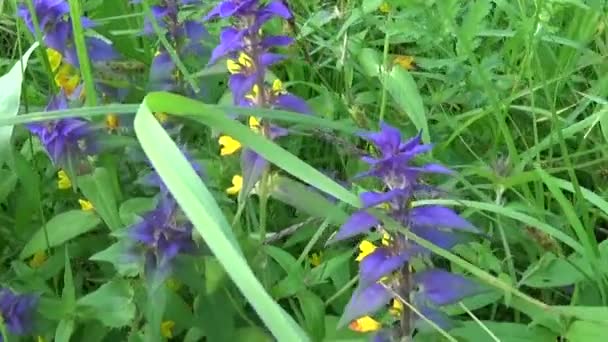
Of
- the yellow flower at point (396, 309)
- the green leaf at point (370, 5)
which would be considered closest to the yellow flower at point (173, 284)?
the yellow flower at point (396, 309)

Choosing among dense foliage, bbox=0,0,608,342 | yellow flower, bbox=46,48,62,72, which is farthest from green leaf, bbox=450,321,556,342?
yellow flower, bbox=46,48,62,72

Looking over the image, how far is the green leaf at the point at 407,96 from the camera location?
3.41 ft

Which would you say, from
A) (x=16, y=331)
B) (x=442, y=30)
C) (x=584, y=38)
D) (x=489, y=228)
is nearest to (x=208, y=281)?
(x=16, y=331)

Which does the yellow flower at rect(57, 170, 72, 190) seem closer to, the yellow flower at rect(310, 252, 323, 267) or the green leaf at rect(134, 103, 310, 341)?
the yellow flower at rect(310, 252, 323, 267)

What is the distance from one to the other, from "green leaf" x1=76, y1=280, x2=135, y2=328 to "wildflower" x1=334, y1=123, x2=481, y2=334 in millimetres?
230

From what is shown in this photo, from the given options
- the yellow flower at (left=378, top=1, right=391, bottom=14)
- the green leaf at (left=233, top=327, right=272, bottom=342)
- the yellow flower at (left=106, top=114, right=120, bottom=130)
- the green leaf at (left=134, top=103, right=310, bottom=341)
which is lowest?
the green leaf at (left=233, top=327, right=272, bottom=342)

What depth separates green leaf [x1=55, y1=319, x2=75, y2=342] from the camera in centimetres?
92

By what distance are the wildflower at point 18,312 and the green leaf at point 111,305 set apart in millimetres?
46

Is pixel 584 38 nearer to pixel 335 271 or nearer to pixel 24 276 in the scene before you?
pixel 335 271

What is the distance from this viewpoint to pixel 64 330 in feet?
3.05

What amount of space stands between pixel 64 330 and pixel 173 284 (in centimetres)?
11

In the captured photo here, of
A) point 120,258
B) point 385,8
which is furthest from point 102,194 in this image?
point 385,8

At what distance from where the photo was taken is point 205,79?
3.91 feet

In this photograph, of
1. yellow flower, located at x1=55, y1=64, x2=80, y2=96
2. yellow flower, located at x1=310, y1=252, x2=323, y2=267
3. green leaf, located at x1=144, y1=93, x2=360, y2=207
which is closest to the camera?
green leaf, located at x1=144, y1=93, x2=360, y2=207
